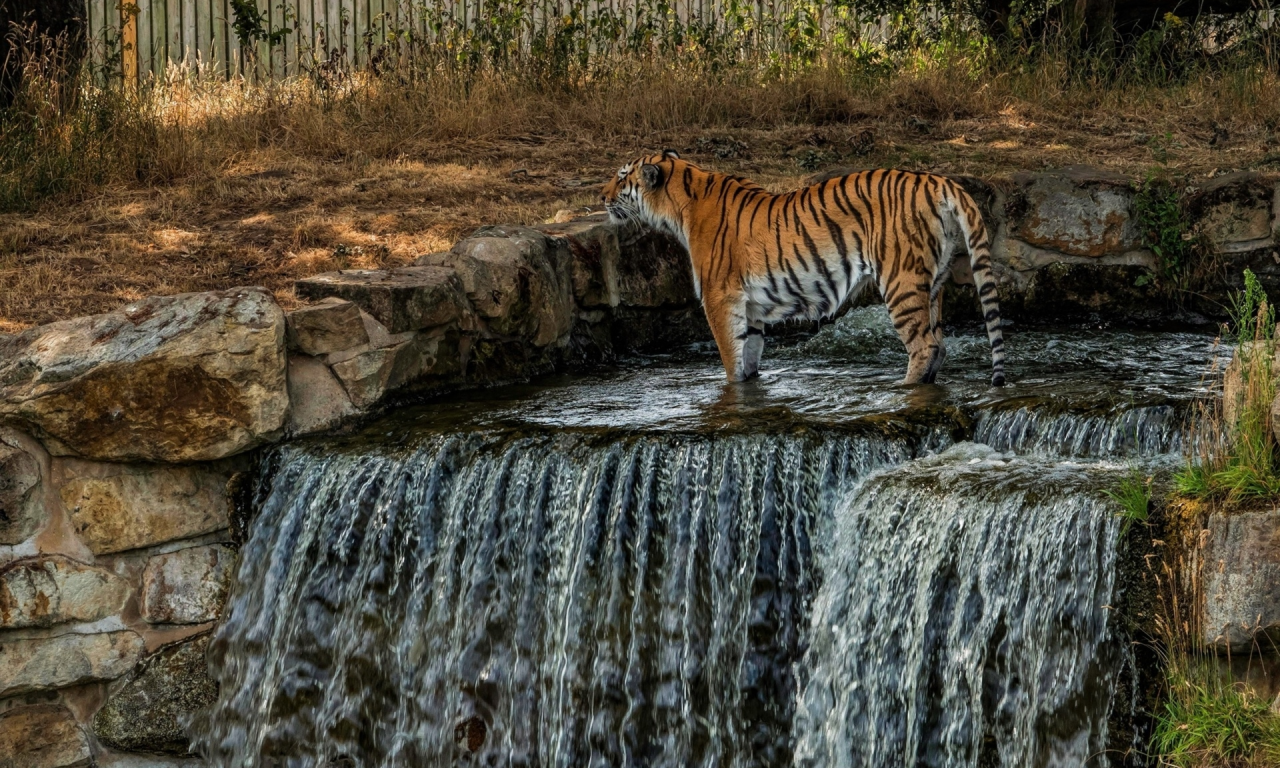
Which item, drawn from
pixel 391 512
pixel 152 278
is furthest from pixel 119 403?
pixel 152 278

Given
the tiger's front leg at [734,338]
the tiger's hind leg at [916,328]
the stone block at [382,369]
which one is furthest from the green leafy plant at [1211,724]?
the stone block at [382,369]

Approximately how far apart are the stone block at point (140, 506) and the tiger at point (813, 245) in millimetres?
2413

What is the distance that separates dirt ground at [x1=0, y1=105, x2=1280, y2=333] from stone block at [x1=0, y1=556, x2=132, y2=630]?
→ 155 cm

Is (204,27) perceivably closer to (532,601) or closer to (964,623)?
(532,601)

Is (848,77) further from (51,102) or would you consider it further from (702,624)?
(702,624)

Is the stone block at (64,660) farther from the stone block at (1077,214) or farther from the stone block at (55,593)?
the stone block at (1077,214)

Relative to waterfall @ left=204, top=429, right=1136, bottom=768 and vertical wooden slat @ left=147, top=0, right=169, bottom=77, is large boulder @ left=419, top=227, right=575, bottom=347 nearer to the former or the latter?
waterfall @ left=204, top=429, right=1136, bottom=768

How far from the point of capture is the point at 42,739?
5.57 meters

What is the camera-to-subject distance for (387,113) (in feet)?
33.8

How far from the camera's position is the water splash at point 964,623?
4.36 metres

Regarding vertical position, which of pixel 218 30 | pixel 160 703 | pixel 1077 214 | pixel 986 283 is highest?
pixel 218 30

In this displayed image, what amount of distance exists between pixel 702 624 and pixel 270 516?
5.79 feet

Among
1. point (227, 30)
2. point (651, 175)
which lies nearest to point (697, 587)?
point (651, 175)

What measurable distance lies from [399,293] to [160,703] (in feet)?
6.15
